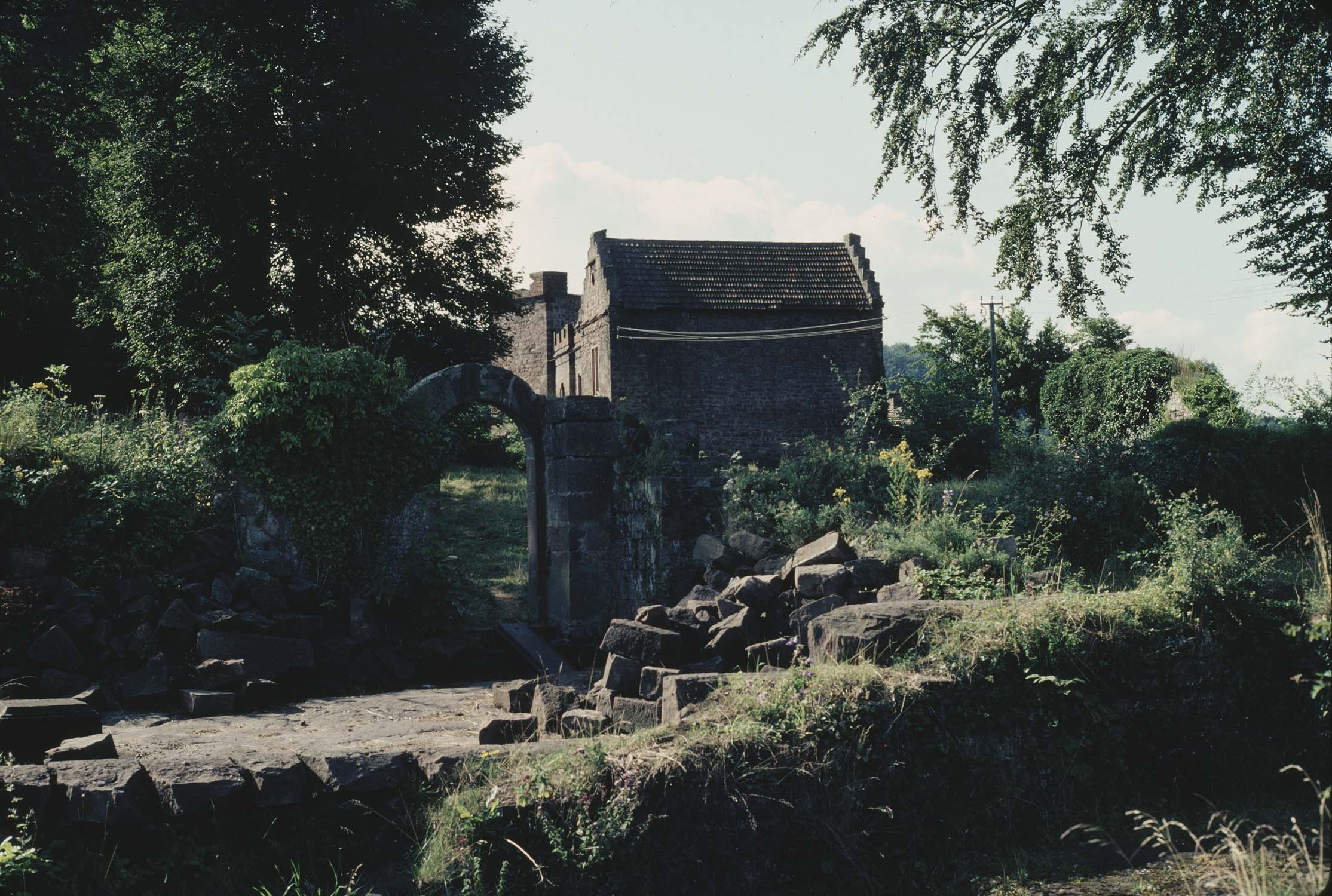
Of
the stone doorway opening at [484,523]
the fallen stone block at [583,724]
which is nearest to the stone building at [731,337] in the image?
the stone doorway opening at [484,523]

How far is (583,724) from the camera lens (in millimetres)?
6020

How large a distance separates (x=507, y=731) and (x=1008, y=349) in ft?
104

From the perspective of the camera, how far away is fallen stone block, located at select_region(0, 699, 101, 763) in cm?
562

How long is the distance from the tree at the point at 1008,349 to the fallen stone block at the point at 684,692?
29980 mm

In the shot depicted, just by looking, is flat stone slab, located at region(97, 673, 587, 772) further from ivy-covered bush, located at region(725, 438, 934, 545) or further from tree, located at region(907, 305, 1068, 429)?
tree, located at region(907, 305, 1068, 429)

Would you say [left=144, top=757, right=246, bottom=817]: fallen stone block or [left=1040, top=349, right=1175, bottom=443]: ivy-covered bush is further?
[left=1040, top=349, right=1175, bottom=443]: ivy-covered bush

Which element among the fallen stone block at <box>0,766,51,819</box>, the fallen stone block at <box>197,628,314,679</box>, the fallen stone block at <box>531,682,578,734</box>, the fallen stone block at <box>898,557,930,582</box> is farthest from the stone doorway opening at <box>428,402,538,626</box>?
the fallen stone block at <box>0,766,51,819</box>

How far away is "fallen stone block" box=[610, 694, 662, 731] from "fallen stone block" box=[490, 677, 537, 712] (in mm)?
1289

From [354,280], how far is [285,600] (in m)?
10.4

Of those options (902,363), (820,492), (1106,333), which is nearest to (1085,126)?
(820,492)

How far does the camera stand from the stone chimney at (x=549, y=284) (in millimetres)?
36312

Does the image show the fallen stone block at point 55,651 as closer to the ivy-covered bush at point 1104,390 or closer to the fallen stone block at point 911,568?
the fallen stone block at point 911,568

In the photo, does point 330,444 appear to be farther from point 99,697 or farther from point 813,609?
point 813,609

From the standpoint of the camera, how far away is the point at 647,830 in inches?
186
